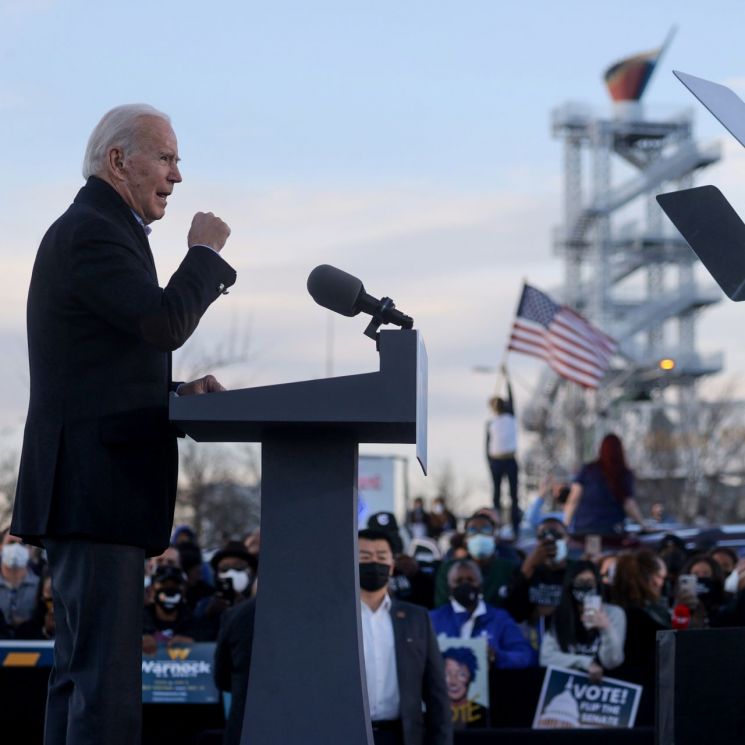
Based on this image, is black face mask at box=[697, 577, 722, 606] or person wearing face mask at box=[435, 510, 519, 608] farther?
person wearing face mask at box=[435, 510, 519, 608]

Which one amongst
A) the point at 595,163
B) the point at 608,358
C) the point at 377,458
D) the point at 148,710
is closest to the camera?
the point at 148,710

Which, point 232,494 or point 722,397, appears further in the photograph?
point 722,397

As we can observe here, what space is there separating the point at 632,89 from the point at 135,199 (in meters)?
94.8

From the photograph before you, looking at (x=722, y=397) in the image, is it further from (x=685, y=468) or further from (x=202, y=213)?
(x=202, y=213)

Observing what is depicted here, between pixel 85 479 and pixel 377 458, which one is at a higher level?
pixel 377 458

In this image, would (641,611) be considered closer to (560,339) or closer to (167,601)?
(167,601)

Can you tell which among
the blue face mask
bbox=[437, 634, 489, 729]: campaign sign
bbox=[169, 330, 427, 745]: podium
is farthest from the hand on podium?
the blue face mask

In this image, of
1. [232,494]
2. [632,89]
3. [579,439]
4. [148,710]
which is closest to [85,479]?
[148,710]

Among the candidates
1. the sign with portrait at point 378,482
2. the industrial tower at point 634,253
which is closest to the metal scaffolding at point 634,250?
the industrial tower at point 634,253

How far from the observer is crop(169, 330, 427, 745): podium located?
4.15 m

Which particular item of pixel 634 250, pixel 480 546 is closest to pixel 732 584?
pixel 480 546

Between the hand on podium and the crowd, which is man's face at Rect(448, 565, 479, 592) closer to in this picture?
the crowd

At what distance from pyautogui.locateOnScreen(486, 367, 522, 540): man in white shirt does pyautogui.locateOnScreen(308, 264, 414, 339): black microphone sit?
54.3 ft

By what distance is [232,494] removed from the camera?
2377 inches
